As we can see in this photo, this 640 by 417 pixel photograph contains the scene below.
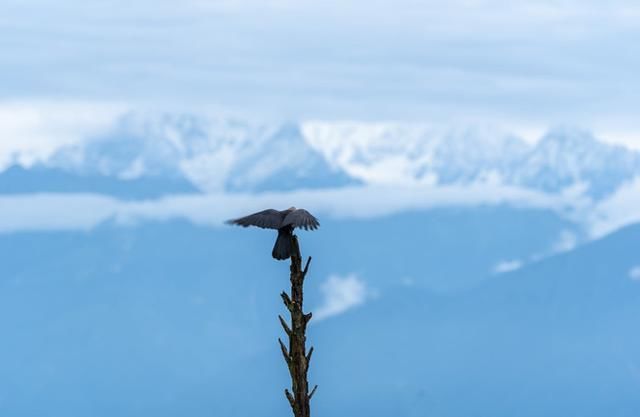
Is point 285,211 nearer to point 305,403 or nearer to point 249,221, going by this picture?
point 249,221

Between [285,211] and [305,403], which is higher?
[285,211]

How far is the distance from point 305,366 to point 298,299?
7.79 ft

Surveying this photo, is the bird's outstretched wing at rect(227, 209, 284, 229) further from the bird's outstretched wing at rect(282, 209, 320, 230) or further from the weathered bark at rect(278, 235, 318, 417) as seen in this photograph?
the weathered bark at rect(278, 235, 318, 417)

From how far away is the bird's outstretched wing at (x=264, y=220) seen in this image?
1777 inches

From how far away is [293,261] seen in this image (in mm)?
46938

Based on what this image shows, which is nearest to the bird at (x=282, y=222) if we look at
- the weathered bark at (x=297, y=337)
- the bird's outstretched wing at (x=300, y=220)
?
the bird's outstretched wing at (x=300, y=220)

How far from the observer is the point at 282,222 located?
45375 mm

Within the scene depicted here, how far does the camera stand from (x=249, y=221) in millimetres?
45344

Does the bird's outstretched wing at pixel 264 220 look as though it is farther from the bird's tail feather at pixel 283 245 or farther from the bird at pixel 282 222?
the bird's tail feather at pixel 283 245

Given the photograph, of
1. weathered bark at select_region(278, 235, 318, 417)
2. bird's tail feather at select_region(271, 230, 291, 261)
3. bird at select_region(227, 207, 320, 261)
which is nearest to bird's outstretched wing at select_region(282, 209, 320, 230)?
bird at select_region(227, 207, 320, 261)

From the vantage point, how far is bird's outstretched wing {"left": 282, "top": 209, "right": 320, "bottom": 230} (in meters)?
44.8

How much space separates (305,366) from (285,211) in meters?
5.55

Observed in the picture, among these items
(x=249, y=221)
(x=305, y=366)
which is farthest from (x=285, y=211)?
(x=305, y=366)

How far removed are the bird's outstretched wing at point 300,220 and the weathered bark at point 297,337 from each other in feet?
3.66
